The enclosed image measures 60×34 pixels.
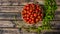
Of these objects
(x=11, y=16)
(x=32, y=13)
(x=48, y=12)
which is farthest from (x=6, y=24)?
(x=48, y=12)

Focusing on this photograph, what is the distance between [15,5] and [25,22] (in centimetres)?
18

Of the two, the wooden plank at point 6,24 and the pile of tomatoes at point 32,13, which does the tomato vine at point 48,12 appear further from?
the wooden plank at point 6,24

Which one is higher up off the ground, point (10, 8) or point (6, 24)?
point (10, 8)

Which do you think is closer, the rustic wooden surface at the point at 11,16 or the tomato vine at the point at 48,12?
the tomato vine at the point at 48,12

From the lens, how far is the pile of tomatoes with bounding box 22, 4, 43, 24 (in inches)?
56.1

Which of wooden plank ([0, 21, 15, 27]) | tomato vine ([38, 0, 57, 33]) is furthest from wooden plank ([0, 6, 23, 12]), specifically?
tomato vine ([38, 0, 57, 33])

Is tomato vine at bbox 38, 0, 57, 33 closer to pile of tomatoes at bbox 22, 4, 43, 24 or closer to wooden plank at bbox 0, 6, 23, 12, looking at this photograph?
pile of tomatoes at bbox 22, 4, 43, 24

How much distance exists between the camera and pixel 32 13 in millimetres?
1426

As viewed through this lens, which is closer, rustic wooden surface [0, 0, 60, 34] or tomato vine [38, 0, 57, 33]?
tomato vine [38, 0, 57, 33]

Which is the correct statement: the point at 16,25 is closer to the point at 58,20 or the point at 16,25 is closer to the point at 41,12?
the point at 41,12

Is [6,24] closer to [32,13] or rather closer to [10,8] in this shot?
[10,8]

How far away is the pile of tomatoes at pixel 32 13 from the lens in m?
1.43

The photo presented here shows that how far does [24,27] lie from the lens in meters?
1.53

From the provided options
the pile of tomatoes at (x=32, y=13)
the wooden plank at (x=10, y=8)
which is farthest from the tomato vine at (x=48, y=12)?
the wooden plank at (x=10, y=8)
